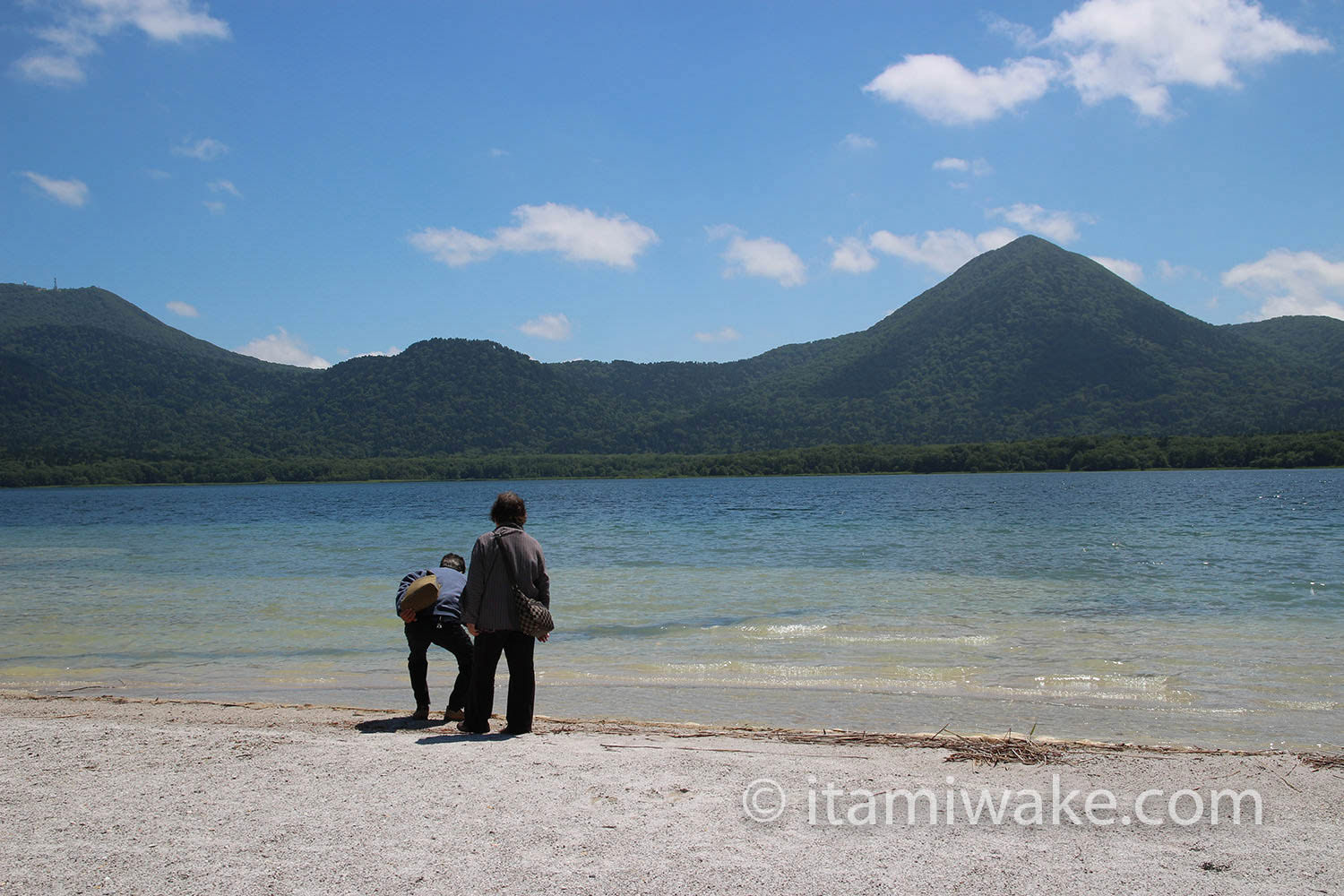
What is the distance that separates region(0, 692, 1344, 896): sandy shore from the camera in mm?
3762

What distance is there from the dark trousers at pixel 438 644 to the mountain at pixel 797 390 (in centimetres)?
13075

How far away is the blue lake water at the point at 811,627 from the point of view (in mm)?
8297

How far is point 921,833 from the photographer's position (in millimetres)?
4281

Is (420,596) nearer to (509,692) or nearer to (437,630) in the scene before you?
(437,630)

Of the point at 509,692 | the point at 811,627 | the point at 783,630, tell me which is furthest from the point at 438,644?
the point at 811,627

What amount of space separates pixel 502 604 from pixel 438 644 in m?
1.40

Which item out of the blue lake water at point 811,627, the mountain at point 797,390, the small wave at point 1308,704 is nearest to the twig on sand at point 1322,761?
the blue lake water at point 811,627

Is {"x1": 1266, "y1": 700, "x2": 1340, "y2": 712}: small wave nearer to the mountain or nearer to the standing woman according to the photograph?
the standing woman

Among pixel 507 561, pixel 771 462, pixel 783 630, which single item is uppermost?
pixel 771 462

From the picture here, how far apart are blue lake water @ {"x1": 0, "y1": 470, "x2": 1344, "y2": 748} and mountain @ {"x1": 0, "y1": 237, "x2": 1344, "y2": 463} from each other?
108 m

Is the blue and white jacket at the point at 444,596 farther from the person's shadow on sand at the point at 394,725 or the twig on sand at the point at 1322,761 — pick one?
the twig on sand at the point at 1322,761

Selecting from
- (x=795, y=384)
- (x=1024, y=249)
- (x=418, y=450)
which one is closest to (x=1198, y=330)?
(x=1024, y=249)

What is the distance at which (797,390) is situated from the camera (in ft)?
561

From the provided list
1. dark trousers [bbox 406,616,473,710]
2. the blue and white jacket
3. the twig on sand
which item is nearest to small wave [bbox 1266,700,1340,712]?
the twig on sand
